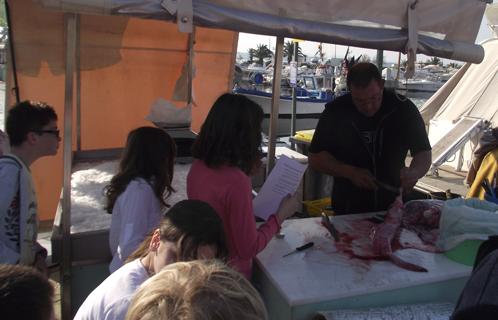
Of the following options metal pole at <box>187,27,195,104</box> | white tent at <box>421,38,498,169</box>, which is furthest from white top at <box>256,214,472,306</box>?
white tent at <box>421,38,498,169</box>

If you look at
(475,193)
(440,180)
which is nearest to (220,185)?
(475,193)

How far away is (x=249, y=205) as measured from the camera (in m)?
1.85

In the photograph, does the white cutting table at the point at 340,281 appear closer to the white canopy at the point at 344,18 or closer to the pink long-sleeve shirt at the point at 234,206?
the pink long-sleeve shirt at the point at 234,206

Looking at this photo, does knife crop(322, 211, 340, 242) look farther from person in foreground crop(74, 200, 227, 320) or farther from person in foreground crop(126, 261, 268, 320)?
person in foreground crop(126, 261, 268, 320)

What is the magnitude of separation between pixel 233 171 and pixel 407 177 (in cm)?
142

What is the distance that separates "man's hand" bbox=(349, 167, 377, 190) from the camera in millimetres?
2820

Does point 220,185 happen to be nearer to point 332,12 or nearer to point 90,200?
point 332,12

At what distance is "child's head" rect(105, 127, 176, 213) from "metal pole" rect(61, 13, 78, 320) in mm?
520

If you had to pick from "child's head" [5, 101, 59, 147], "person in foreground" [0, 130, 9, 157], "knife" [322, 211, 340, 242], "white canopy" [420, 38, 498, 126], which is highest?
"white canopy" [420, 38, 498, 126]

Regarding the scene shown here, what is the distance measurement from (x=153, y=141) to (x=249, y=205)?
75cm

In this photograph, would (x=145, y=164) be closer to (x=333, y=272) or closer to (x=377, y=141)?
(x=333, y=272)

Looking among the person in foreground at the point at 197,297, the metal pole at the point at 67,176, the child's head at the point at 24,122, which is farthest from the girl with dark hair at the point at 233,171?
the child's head at the point at 24,122

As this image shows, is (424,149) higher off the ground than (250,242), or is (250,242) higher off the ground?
(424,149)

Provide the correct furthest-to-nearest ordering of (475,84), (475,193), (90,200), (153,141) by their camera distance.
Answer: (475,84) → (475,193) → (90,200) → (153,141)
